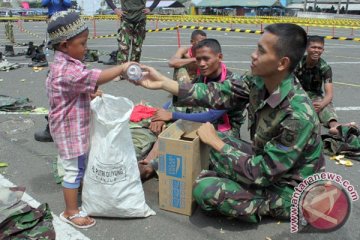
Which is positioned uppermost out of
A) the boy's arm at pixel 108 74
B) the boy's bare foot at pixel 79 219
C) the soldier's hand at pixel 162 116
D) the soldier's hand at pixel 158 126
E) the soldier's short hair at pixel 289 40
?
the soldier's short hair at pixel 289 40

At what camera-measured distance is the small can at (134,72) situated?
2674 mm

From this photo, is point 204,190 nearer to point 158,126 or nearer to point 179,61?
point 158,126

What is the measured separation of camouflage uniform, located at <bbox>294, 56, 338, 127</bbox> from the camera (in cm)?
504

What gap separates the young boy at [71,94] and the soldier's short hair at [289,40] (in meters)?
1.03

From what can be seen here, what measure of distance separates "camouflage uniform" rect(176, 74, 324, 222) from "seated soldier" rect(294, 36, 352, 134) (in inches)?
89.4

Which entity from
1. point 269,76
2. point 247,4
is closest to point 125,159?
point 269,76

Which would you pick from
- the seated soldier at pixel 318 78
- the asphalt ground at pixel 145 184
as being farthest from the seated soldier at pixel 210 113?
the seated soldier at pixel 318 78

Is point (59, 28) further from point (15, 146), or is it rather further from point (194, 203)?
point (15, 146)

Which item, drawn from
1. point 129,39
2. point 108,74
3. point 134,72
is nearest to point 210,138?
point 134,72

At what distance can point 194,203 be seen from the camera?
3.01 meters

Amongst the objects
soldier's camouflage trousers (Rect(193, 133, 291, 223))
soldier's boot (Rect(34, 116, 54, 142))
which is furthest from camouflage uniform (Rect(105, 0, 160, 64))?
soldier's camouflage trousers (Rect(193, 133, 291, 223))

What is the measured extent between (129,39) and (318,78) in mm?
3757

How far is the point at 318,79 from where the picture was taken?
5289mm

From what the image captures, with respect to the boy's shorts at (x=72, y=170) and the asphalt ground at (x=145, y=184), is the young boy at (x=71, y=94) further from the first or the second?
the asphalt ground at (x=145, y=184)
